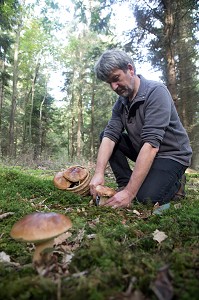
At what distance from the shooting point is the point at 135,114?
4.07m

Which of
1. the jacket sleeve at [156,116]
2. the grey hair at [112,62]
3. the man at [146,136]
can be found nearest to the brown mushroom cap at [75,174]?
the man at [146,136]

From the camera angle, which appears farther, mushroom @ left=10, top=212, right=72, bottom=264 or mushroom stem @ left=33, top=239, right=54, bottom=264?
mushroom stem @ left=33, top=239, right=54, bottom=264

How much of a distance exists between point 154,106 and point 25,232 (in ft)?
8.91

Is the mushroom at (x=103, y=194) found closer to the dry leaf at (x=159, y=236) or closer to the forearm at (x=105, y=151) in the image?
the forearm at (x=105, y=151)

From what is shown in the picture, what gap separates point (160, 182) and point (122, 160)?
3.27 ft

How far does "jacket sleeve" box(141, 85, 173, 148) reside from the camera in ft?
11.5

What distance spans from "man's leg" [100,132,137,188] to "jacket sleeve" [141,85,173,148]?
37.8 inches

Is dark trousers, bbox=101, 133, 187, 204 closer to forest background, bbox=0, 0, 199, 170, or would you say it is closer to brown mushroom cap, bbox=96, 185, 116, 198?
brown mushroom cap, bbox=96, 185, 116, 198

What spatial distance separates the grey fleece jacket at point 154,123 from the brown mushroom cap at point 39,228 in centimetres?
215

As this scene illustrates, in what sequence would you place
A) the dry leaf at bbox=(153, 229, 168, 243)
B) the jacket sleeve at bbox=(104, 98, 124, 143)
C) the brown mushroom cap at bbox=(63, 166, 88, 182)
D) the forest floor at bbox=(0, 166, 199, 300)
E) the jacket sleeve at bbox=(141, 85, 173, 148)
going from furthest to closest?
the jacket sleeve at bbox=(104, 98, 124, 143)
the brown mushroom cap at bbox=(63, 166, 88, 182)
the jacket sleeve at bbox=(141, 85, 173, 148)
the dry leaf at bbox=(153, 229, 168, 243)
the forest floor at bbox=(0, 166, 199, 300)

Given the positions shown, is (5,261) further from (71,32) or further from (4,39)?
(71,32)

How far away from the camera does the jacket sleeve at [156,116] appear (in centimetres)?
349

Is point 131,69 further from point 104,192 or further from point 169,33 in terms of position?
point 169,33

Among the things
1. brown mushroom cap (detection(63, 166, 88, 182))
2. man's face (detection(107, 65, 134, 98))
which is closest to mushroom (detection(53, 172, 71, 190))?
brown mushroom cap (detection(63, 166, 88, 182))
